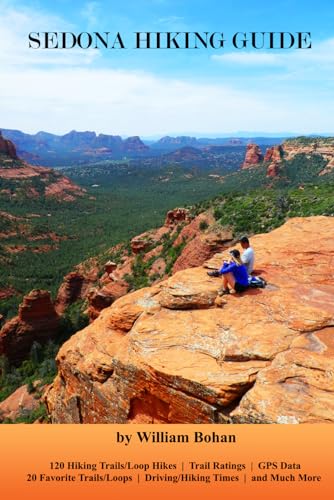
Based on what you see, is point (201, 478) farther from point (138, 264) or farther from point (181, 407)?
point (138, 264)

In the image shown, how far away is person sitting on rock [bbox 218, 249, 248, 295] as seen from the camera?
1161 cm

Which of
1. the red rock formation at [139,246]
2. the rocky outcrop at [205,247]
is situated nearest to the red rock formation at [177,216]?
the red rock formation at [139,246]

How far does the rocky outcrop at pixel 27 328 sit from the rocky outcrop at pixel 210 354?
1070 inches

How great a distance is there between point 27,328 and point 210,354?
113 feet

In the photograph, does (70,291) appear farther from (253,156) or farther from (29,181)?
(253,156)

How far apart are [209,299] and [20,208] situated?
124 metres

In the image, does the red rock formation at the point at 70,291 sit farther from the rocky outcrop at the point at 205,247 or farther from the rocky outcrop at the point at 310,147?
the rocky outcrop at the point at 310,147

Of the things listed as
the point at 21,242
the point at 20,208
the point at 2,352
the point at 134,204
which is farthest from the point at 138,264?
the point at 134,204

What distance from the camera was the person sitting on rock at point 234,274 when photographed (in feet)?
38.1

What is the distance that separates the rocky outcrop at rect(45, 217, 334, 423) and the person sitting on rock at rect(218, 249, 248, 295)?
12.2 inches

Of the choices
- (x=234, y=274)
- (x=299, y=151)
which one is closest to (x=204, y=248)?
(x=234, y=274)

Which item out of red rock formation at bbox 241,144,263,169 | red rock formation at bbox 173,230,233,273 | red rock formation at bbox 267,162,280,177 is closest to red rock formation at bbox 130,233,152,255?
red rock formation at bbox 173,230,233,273

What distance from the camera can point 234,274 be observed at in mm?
11828

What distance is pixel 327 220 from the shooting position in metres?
18.2
